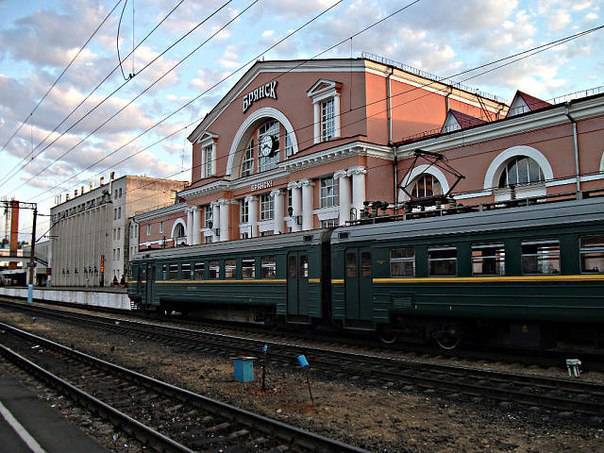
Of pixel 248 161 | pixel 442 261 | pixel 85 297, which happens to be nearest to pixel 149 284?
pixel 85 297

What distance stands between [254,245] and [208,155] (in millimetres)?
28614

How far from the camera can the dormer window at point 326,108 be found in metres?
34.3

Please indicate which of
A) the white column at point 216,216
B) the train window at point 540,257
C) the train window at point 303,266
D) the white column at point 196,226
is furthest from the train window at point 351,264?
the white column at point 196,226

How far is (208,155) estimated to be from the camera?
4738 centimetres

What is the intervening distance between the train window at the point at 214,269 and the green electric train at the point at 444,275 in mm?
1210

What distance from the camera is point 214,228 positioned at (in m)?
44.3

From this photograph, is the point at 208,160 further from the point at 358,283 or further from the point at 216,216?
the point at 358,283

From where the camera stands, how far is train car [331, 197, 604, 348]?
11.6 m

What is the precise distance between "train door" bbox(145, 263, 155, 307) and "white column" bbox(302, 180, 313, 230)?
11.0 meters

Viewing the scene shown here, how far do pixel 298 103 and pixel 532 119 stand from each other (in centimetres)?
1655

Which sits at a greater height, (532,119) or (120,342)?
(532,119)

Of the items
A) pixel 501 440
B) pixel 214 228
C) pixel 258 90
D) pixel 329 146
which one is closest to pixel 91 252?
pixel 214 228

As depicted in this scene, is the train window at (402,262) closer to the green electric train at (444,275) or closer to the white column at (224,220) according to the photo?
the green electric train at (444,275)

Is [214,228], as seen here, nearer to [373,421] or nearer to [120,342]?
[120,342]
